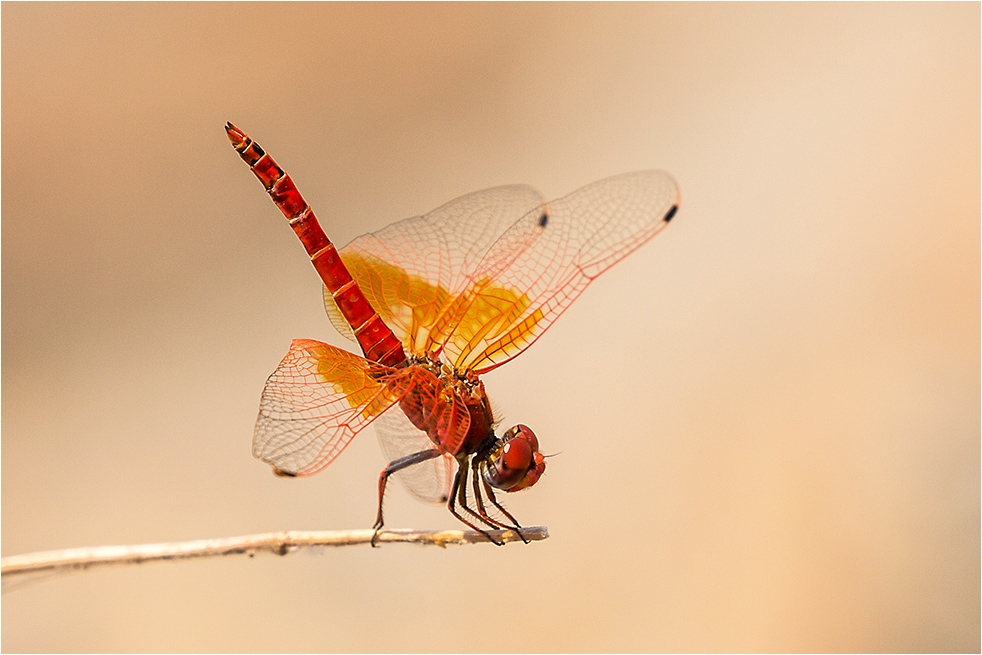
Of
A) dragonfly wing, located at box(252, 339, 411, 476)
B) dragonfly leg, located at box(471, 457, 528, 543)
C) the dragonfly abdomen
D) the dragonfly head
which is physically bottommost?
dragonfly leg, located at box(471, 457, 528, 543)

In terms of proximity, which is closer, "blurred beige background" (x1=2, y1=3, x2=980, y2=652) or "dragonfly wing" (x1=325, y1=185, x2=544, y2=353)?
"dragonfly wing" (x1=325, y1=185, x2=544, y2=353)

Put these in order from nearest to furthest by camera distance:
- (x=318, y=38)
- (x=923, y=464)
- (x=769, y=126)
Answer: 1. (x=923, y=464)
2. (x=318, y=38)
3. (x=769, y=126)

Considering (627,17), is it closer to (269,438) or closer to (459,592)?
(459,592)

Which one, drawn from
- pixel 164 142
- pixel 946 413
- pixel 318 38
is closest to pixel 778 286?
pixel 946 413

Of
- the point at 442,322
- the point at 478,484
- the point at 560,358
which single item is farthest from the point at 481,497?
the point at 560,358

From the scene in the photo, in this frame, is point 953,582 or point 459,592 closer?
point 953,582

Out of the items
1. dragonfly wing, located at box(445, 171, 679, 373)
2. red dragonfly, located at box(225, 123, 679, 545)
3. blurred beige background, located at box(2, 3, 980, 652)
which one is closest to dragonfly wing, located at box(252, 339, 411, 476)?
red dragonfly, located at box(225, 123, 679, 545)

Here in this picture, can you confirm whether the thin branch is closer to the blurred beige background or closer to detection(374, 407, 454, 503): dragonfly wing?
detection(374, 407, 454, 503): dragonfly wing
